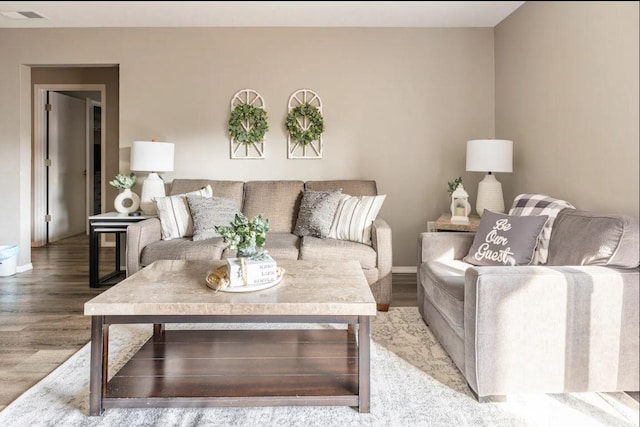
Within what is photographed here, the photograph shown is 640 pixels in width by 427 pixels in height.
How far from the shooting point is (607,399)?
1.68 metres

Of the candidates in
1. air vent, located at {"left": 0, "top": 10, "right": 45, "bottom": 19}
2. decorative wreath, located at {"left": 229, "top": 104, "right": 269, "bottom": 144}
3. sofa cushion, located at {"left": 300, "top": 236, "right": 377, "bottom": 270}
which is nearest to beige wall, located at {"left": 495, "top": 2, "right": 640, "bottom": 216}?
sofa cushion, located at {"left": 300, "top": 236, "right": 377, "bottom": 270}

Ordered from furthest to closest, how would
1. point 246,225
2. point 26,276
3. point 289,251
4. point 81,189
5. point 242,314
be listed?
point 81,189
point 26,276
point 289,251
point 246,225
point 242,314

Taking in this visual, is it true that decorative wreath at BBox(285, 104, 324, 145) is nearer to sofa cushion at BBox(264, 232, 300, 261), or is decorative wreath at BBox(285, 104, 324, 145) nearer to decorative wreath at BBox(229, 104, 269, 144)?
decorative wreath at BBox(229, 104, 269, 144)

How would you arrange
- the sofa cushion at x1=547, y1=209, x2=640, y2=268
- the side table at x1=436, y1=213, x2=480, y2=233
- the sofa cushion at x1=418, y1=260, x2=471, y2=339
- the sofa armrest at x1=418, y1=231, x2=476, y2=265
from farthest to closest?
the side table at x1=436, y1=213, x2=480, y2=233 < the sofa armrest at x1=418, y1=231, x2=476, y2=265 < the sofa cushion at x1=418, y1=260, x2=471, y2=339 < the sofa cushion at x1=547, y1=209, x2=640, y2=268

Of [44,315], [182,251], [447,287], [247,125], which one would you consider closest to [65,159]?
[247,125]

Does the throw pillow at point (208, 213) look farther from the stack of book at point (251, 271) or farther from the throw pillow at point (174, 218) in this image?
the stack of book at point (251, 271)

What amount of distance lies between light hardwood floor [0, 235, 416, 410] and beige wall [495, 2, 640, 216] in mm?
1309

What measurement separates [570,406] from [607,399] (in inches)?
7.0

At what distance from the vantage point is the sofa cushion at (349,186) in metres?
3.44

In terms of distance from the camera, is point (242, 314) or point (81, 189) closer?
point (242, 314)

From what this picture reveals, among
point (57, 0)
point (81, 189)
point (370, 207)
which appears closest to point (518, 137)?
point (370, 207)

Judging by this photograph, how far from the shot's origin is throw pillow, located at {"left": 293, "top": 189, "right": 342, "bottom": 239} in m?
3.06

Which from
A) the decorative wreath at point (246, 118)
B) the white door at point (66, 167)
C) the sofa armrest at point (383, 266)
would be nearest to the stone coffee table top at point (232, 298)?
the sofa armrest at point (383, 266)

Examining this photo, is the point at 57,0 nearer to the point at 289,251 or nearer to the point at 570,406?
the point at 289,251
